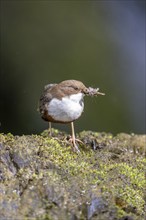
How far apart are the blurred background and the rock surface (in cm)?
399

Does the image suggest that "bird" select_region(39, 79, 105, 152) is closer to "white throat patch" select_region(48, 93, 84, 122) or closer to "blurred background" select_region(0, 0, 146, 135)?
"white throat patch" select_region(48, 93, 84, 122)

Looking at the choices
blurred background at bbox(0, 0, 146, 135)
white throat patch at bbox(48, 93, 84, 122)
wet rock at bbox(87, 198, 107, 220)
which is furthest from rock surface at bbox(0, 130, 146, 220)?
blurred background at bbox(0, 0, 146, 135)

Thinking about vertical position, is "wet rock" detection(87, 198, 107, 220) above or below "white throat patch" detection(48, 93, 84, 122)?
below

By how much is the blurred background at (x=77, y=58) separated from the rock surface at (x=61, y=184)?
3.99 m

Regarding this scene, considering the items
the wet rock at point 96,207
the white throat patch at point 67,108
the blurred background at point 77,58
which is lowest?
the wet rock at point 96,207

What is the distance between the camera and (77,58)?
29.4 ft

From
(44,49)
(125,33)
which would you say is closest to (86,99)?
(44,49)

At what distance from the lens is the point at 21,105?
8125mm

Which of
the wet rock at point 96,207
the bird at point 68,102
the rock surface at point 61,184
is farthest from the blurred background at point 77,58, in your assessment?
the wet rock at point 96,207

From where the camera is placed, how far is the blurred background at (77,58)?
8.19 m

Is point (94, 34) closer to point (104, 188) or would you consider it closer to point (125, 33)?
point (125, 33)

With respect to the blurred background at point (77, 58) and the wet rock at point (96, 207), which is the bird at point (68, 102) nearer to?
the wet rock at point (96, 207)

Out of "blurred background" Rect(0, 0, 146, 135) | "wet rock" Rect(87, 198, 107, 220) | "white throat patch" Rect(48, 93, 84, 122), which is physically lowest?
"wet rock" Rect(87, 198, 107, 220)

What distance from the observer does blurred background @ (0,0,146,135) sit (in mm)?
8188
